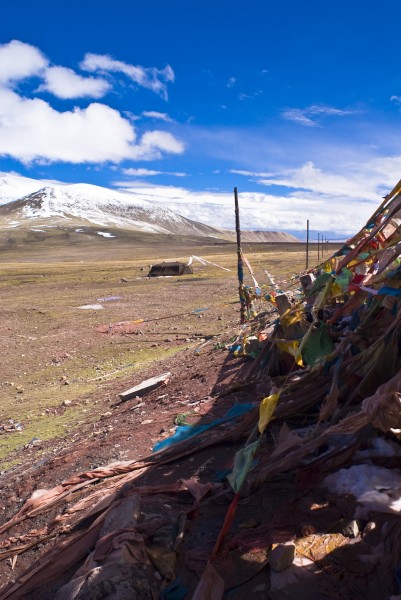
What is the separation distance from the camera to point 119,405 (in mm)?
8039

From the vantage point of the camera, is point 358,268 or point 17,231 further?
point 17,231

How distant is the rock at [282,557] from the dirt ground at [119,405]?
11 cm

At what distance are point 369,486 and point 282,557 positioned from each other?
0.70 metres

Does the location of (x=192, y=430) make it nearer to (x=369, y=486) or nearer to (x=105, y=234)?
(x=369, y=486)

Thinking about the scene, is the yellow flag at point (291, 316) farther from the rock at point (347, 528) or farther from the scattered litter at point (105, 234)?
the scattered litter at point (105, 234)

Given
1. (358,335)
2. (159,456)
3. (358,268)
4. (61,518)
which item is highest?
(358,268)

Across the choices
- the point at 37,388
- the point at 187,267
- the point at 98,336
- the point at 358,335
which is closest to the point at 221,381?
the point at 358,335

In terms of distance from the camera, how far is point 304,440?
3465 mm

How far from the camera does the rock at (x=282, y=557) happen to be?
262 centimetres

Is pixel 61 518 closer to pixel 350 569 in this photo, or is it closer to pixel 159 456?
pixel 159 456

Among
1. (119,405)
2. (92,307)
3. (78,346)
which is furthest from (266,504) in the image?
(92,307)

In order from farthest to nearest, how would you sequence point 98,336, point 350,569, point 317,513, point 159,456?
point 98,336
point 159,456
point 317,513
point 350,569

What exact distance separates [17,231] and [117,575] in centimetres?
19250

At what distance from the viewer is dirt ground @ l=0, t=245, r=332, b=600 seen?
10.8ft
